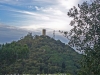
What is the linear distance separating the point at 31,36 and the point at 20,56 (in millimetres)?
21229

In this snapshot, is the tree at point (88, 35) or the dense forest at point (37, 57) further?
the dense forest at point (37, 57)

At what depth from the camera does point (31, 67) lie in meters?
35.8

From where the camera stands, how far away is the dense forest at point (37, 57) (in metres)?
29.5

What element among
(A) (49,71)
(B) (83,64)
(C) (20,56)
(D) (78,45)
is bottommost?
(A) (49,71)

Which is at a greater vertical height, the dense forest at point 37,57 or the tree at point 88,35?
the tree at point 88,35

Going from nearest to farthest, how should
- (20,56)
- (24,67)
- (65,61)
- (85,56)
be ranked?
(85,56)
(20,56)
(24,67)
(65,61)

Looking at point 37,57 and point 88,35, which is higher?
point 88,35

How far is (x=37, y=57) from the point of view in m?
41.3

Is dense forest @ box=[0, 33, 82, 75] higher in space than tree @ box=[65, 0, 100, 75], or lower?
lower

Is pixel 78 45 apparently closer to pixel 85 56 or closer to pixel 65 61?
pixel 85 56

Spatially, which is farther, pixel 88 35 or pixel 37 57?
Result: pixel 37 57

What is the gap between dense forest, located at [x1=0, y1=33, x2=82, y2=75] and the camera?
29547 mm

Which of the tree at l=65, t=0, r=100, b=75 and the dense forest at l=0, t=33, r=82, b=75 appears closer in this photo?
the tree at l=65, t=0, r=100, b=75

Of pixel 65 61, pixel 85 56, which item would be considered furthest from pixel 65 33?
pixel 65 61
